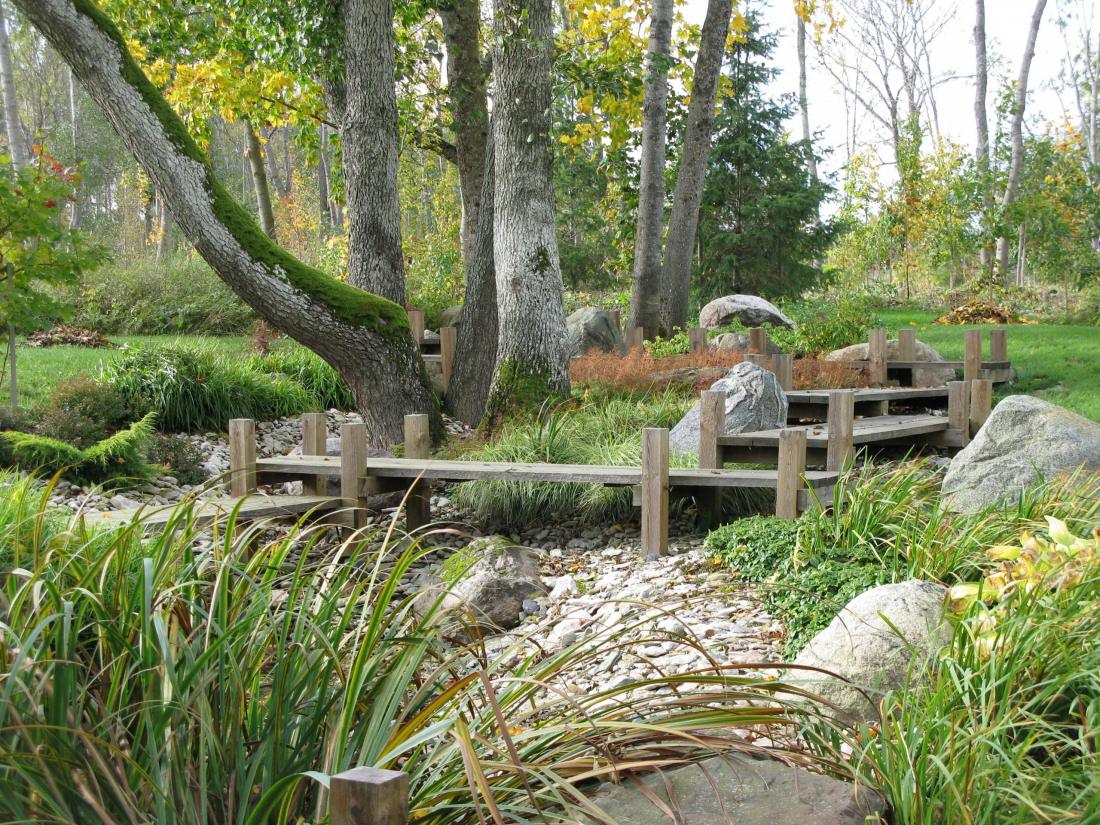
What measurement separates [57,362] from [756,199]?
12289 millimetres

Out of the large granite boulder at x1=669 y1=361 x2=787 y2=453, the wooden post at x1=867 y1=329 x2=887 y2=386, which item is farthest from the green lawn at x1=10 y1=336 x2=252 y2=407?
the wooden post at x1=867 y1=329 x2=887 y2=386

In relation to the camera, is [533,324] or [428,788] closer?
[428,788]

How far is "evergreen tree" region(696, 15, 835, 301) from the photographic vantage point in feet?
61.5

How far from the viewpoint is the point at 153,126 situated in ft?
26.8

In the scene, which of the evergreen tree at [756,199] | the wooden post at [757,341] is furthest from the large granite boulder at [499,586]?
the evergreen tree at [756,199]

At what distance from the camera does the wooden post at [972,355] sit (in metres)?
11.6

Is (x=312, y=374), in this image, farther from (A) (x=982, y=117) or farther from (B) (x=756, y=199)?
(A) (x=982, y=117)

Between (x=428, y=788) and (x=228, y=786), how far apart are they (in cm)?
43

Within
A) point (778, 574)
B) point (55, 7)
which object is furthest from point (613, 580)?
point (55, 7)

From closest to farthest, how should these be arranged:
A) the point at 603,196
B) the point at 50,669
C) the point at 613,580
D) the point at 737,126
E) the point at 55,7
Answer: the point at 50,669 < the point at 613,580 < the point at 55,7 < the point at 737,126 < the point at 603,196

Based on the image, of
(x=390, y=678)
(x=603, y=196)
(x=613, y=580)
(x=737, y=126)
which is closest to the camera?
(x=390, y=678)

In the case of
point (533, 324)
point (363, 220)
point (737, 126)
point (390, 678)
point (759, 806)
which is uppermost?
point (737, 126)

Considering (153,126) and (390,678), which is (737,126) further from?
(390,678)

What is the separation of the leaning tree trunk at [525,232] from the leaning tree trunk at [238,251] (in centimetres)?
92
